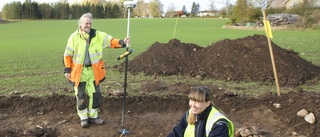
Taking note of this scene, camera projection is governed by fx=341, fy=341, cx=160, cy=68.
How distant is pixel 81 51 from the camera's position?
568 cm

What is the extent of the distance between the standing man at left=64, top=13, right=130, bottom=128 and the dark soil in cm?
56

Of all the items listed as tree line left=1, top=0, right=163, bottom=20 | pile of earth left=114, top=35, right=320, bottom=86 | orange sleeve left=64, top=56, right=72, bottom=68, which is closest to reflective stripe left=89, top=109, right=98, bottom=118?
orange sleeve left=64, top=56, right=72, bottom=68

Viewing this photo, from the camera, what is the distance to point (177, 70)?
10586mm

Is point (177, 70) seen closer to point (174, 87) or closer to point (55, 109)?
point (174, 87)

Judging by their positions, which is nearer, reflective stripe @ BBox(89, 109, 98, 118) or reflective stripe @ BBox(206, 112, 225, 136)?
reflective stripe @ BBox(206, 112, 225, 136)

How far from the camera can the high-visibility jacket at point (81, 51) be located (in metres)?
5.68

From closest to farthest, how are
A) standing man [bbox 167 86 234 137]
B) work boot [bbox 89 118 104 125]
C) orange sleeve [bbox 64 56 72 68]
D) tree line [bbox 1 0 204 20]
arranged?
standing man [bbox 167 86 234 137]
orange sleeve [bbox 64 56 72 68]
work boot [bbox 89 118 104 125]
tree line [bbox 1 0 204 20]

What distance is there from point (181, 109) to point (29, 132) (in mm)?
2888

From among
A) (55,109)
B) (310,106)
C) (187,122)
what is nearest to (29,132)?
(55,109)

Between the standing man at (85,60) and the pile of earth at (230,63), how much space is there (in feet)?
15.1

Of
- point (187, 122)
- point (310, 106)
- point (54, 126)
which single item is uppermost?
point (187, 122)

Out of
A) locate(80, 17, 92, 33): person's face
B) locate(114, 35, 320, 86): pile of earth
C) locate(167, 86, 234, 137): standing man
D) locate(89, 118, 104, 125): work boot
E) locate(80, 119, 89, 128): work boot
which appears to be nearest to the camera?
locate(167, 86, 234, 137): standing man

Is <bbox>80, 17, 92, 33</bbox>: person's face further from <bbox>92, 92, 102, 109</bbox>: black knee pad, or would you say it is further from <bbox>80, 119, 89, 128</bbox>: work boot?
<bbox>80, 119, 89, 128</bbox>: work boot

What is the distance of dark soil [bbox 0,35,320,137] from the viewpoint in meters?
5.77
